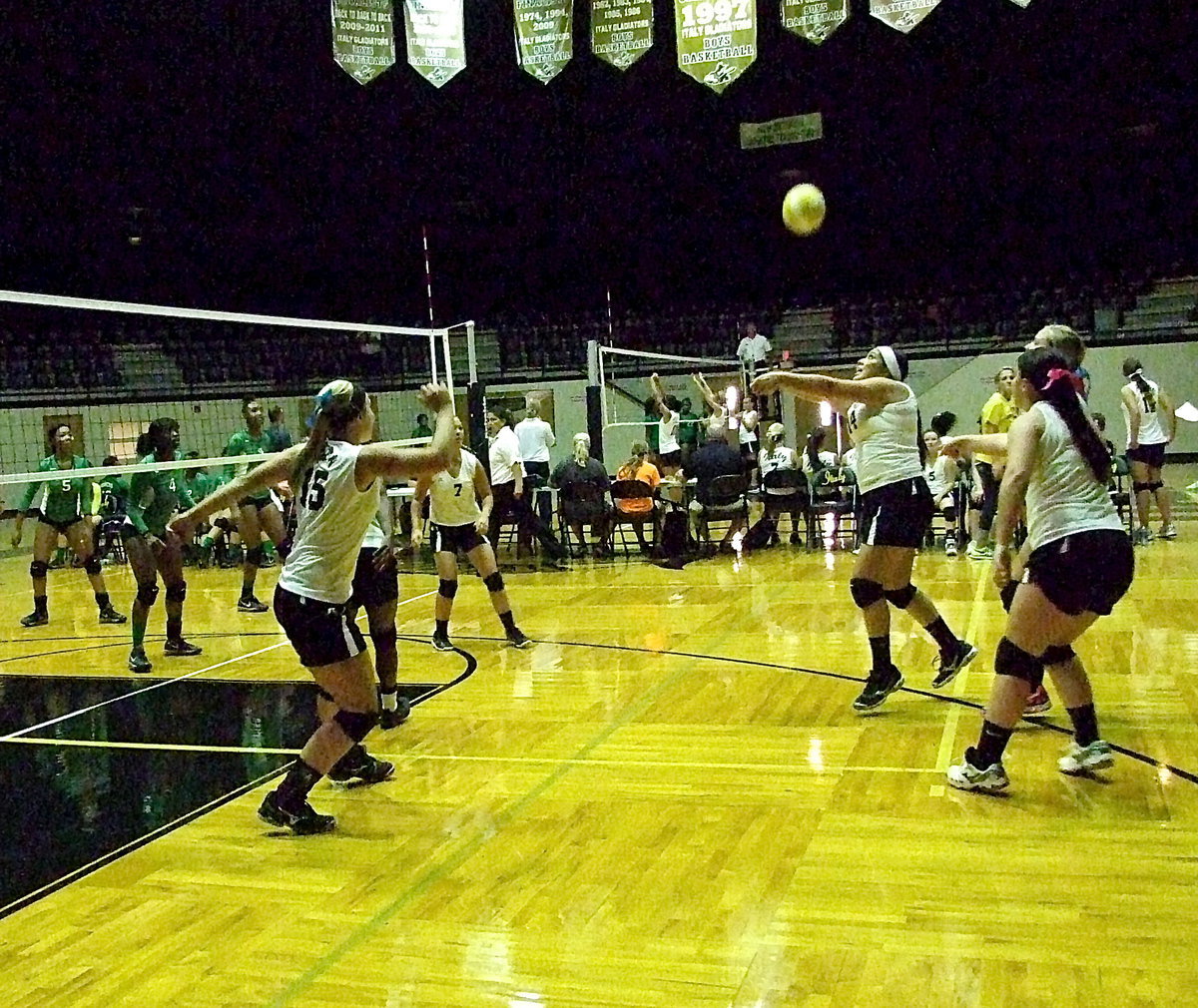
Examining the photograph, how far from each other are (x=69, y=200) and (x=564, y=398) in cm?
1022

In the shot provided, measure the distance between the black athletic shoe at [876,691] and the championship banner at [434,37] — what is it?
27.6 ft

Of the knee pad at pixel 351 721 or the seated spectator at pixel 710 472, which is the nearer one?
the knee pad at pixel 351 721

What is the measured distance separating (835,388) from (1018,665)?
5.42 feet

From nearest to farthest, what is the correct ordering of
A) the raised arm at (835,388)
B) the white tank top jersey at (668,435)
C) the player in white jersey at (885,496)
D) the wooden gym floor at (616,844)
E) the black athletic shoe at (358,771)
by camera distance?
the wooden gym floor at (616,844), the black athletic shoe at (358,771), the raised arm at (835,388), the player in white jersey at (885,496), the white tank top jersey at (668,435)

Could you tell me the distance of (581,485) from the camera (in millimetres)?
12188

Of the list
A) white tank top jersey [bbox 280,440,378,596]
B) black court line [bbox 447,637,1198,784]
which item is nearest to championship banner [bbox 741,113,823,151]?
black court line [bbox 447,637,1198,784]

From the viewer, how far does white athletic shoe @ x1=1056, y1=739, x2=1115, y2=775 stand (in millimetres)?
4547

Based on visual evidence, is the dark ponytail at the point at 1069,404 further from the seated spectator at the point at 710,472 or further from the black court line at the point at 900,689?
the seated spectator at the point at 710,472

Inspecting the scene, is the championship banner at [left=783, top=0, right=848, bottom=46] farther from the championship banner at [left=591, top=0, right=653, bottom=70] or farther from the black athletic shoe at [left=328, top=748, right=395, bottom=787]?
the black athletic shoe at [left=328, top=748, right=395, bottom=787]

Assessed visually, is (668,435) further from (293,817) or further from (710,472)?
(293,817)

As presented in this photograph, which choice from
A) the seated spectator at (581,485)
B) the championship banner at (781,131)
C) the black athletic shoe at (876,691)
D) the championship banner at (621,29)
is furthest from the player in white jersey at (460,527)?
the championship banner at (781,131)

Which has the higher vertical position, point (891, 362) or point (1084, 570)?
point (891, 362)

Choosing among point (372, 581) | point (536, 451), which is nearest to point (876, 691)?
point (372, 581)

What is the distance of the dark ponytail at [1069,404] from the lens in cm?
422
